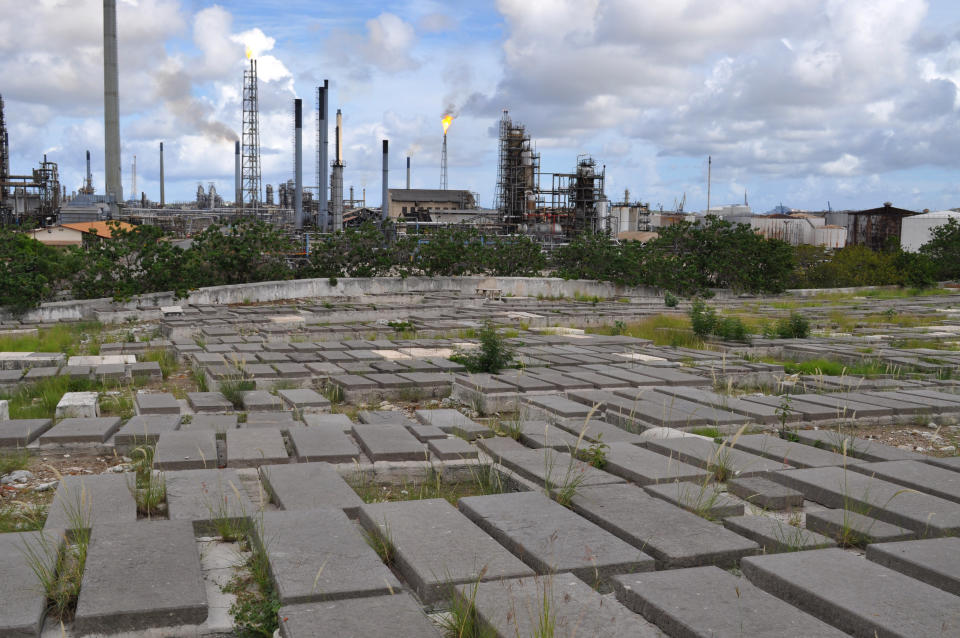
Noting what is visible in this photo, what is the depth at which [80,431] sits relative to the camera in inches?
203

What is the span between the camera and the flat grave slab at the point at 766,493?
3.97m

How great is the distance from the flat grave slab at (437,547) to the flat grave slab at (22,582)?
122cm

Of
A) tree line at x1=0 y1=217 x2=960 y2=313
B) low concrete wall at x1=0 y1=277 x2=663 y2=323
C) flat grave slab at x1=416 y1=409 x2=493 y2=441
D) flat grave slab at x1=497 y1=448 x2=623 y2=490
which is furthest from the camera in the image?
tree line at x1=0 y1=217 x2=960 y2=313

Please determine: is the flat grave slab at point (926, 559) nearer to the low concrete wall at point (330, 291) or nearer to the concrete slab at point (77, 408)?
the concrete slab at point (77, 408)

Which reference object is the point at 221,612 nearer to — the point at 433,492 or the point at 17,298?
the point at 433,492

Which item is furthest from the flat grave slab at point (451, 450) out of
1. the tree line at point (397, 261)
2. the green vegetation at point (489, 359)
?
the tree line at point (397, 261)

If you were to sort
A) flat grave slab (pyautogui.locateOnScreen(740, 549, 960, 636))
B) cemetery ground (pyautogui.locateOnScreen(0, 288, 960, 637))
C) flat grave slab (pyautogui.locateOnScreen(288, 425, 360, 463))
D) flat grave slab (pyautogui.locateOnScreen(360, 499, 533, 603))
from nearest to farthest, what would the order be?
flat grave slab (pyautogui.locateOnScreen(740, 549, 960, 636)) → cemetery ground (pyautogui.locateOnScreen(0, 288, 960, 637)) → flat grave slab (pyautogui.locateOnScreen(360, 499, 533, 603)) → flat grave slab (pyautogui.locateOnScreen(288, 425, 360, 463))

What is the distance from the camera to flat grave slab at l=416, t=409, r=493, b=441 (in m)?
5.48

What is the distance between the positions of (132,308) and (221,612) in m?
13.7

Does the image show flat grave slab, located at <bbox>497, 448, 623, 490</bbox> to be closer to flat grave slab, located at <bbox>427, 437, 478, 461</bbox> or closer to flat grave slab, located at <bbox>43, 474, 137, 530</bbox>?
flat grave slab, located at <bbox>427, 437, 478, 461</bbox>

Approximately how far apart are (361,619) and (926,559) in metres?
2.19

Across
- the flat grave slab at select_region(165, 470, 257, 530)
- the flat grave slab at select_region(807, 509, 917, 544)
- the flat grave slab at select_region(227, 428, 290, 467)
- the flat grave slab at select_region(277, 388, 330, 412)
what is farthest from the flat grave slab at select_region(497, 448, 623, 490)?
the flat grave slab at select_region(277, 388, 330, 412)

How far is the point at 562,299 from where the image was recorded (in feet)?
68.8

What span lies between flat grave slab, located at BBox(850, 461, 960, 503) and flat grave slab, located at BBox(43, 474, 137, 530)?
12.8 ft
